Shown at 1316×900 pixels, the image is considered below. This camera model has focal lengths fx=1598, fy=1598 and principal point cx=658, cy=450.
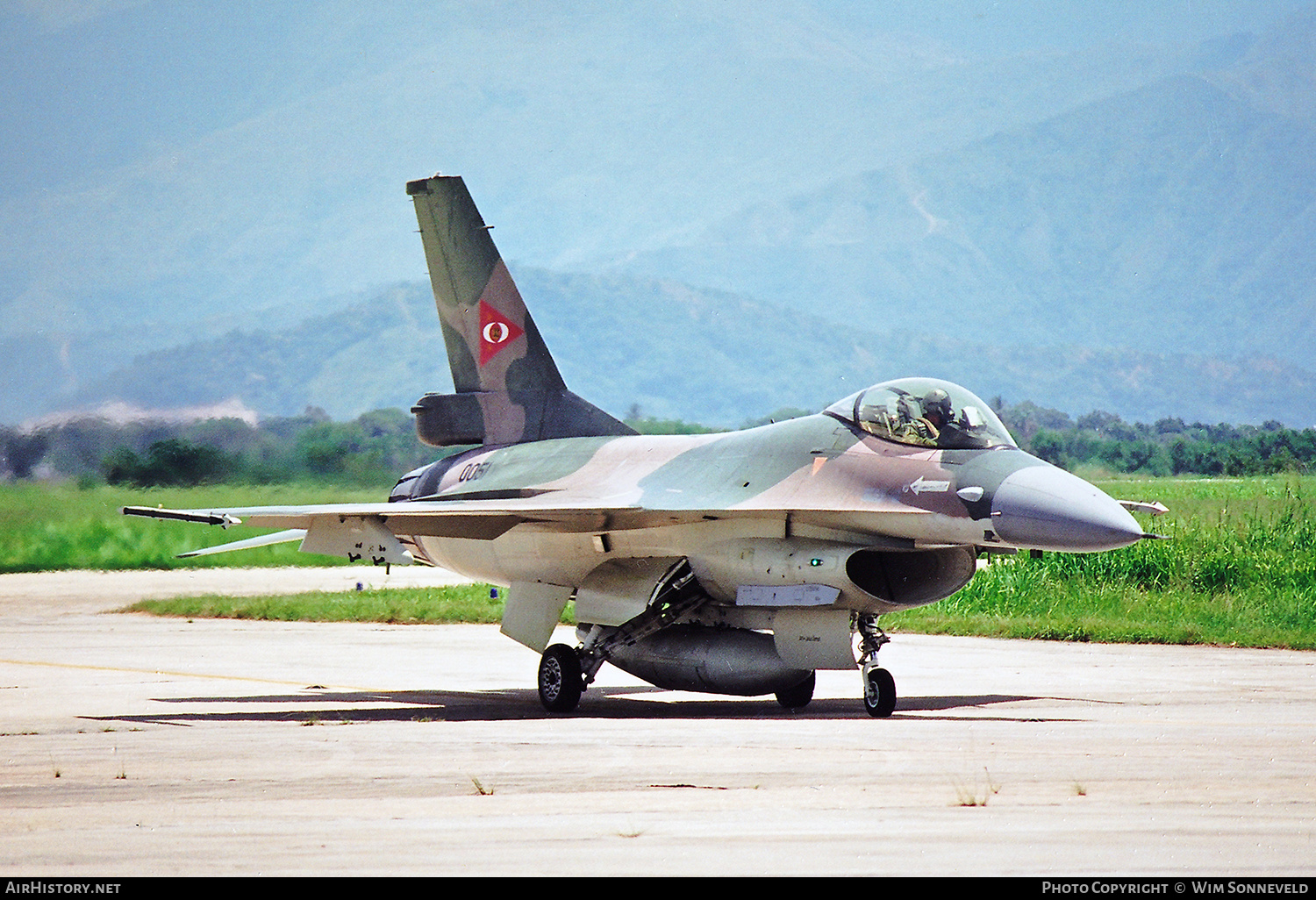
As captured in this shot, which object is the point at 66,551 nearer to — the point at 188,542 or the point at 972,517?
the point at 188,542

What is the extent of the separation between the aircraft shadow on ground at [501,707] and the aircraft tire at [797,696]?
0.30 feet

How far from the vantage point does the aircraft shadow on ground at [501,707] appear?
39.2ft

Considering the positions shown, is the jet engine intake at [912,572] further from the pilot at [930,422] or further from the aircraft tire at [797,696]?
the aircraft tire at [797,696]

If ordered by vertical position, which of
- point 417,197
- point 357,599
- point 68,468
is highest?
point 417,197

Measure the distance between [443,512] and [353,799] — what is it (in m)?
5.17

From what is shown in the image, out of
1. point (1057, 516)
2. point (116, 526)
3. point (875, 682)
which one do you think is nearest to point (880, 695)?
point (875, 682)

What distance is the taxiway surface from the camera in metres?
5.98

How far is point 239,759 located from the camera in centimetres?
914

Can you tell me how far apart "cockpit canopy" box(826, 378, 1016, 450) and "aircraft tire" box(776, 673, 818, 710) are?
7.57 feet

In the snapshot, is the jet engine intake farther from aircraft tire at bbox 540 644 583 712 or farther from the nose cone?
aircraft tire at bbox 540 644 583 712

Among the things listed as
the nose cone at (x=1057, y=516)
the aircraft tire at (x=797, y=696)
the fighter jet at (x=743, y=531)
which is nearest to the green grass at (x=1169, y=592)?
the fighter jet at (x=743, y=531)

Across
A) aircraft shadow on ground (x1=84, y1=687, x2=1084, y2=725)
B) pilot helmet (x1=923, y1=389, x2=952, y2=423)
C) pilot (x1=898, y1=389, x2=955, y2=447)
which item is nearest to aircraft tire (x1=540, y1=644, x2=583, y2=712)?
aircraft shadow on ground (x1=84, y1=687, x2=1084, y2=725)

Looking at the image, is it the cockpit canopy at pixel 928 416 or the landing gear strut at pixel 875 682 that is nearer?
the landing gear strut at pixel 875 682

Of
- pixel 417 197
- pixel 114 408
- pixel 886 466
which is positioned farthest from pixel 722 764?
pixel 114 408
